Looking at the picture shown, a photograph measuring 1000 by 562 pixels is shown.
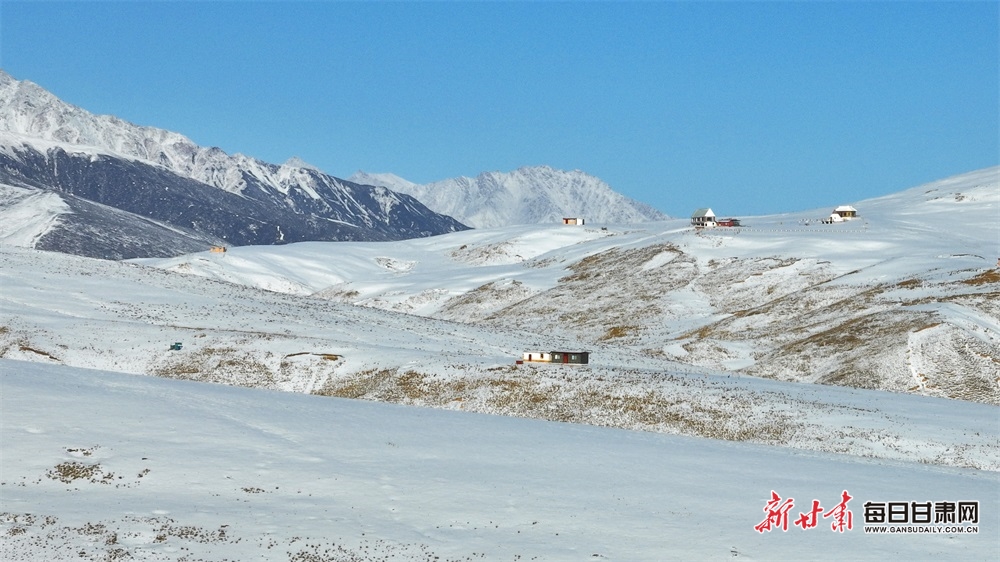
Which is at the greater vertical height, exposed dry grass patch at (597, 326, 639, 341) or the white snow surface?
exposed dry grass patch at (597, 326, 639, 341)

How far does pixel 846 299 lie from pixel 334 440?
8312cm

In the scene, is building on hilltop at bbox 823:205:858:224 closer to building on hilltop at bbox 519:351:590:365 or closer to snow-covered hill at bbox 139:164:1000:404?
snow-covered hill at bbox 139:164:1000:404

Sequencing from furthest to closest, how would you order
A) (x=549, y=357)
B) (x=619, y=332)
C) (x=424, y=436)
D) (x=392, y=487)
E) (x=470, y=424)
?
1. (x=619, y=332)
2. (x=549, y=357)
3. (x=470, y=424)
4. (x=424, y=436)
5. (x=392, y=487)

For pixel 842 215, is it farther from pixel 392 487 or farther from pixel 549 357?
pixel 392 487

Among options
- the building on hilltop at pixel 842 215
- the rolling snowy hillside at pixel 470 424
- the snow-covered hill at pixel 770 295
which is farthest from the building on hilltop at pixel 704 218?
the rolling snowy hillside at pixel 470 424

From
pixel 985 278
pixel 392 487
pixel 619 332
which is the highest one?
pixel 985 278

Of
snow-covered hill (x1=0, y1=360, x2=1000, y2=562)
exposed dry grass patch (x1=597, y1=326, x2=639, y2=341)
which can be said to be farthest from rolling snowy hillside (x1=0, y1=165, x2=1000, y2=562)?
exposed dry grass patch (x1=597, y1=326, x2=639, y2=341)

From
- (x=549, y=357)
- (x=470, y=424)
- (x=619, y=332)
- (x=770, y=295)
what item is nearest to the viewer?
(x=470, y=424)

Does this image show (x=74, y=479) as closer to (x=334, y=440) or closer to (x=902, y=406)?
(x=334, y=440)

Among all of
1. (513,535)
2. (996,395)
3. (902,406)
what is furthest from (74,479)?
(996,395)

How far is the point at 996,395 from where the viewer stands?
72.4 meters

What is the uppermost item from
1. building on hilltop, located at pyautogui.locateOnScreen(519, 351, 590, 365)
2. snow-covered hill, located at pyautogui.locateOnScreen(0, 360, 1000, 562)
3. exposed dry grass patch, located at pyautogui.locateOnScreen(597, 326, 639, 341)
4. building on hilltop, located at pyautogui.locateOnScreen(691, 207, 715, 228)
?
building on hilltop, located at pyautogui.locateOnScreen(691, 207, 715, 228)

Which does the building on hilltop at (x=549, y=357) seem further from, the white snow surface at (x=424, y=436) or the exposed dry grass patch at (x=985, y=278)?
the exposed dry grass patch at (x=985, y=278)

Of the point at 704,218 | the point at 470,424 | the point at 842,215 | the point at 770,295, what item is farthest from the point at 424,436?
the point at 842,215
